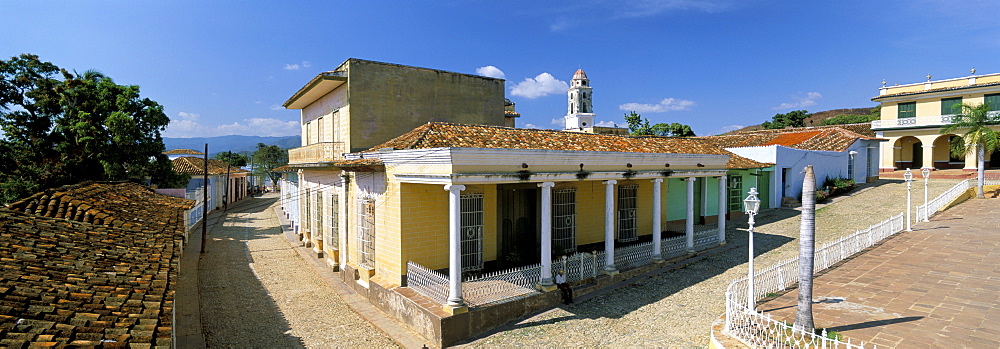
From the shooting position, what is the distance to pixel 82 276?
465 cm

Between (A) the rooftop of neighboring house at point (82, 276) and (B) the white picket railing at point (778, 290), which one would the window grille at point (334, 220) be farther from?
(B) the white picket railing at point (778, 290)

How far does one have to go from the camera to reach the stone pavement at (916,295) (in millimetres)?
6031

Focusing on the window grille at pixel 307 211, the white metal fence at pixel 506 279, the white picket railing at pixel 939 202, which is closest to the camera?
the white metal fence at pixel 506 279

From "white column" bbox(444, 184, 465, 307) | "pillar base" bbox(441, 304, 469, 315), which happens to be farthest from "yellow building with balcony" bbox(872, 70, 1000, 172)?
"pillar base" bbox(441, 304, 469, 315)

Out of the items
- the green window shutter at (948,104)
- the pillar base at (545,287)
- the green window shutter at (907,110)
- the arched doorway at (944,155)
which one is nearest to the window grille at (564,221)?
the pillar base at (545,287)

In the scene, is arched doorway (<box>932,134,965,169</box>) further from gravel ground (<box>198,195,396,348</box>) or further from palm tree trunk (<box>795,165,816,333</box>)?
gravel ground (<box>198,195,396,348</box>)

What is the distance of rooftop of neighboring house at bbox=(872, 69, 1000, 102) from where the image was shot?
25000mm

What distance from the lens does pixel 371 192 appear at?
1006cm

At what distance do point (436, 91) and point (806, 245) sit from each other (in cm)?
1109

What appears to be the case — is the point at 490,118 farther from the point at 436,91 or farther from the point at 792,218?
the point at 792,218

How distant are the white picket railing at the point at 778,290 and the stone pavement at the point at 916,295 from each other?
251 millimetres

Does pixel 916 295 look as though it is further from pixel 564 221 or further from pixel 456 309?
pixel 456 309

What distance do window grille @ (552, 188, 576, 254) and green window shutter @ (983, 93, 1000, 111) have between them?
28290mm

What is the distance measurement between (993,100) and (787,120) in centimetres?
2903
